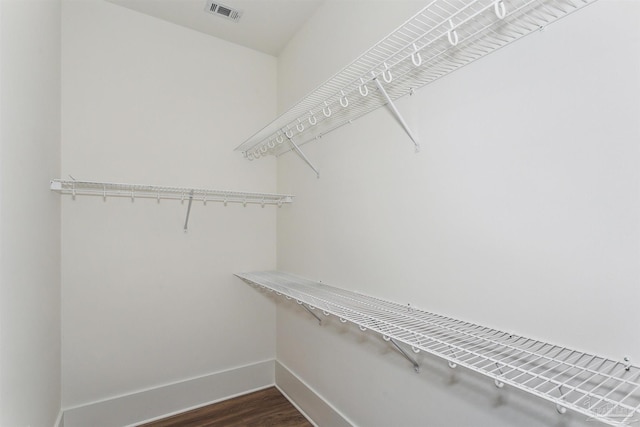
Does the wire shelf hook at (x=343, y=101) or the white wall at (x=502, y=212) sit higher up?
the wire shelf hook at (x=343, y=101)

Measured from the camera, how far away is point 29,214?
115 cm

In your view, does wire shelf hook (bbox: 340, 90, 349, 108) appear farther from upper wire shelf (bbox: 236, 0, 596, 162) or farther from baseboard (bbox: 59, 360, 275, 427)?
baseboard (bbox: 59, 360, 275, 427)

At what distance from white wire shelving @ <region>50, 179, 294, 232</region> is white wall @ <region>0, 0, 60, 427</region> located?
0.10 metres

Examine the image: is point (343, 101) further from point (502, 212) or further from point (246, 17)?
point (246, 17)

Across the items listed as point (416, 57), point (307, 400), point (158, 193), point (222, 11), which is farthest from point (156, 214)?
point (416, 57)

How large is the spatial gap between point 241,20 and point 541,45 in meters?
1.83

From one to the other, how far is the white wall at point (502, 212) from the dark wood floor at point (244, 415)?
459mm

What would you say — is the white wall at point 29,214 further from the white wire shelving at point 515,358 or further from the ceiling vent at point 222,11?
the white wire shelving at point 515,358

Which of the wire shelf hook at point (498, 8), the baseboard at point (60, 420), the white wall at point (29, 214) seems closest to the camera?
the wire shelf hook at point (498, 8)

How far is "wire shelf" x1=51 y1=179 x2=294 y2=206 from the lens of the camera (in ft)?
5.58

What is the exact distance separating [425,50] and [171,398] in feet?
7.92

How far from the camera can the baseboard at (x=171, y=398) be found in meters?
1.80

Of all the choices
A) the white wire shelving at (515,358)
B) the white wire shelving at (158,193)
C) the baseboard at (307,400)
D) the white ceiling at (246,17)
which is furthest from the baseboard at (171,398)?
the white ceiling at (246,17)

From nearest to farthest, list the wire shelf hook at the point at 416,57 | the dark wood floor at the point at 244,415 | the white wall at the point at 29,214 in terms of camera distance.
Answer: the white wall at the point at 29,214, the wire shelf hook at the point at 416,57, the dark wood floor at the point at 244,415
